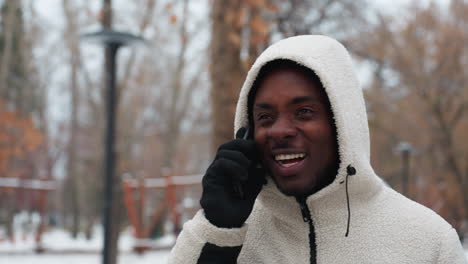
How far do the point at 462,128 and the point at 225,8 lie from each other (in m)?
17.8

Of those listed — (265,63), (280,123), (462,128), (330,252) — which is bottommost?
(462,128)

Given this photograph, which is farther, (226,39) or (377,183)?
(226,39)

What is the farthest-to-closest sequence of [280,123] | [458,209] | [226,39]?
[458,209] < [226,39] < [280,123]

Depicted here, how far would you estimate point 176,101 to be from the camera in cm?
2256

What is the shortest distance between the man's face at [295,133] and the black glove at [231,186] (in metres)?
0.06

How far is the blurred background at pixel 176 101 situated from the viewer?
19.4 feet

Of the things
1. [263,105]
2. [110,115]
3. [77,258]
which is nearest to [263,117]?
[263,105]

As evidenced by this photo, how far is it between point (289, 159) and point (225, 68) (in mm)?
4062

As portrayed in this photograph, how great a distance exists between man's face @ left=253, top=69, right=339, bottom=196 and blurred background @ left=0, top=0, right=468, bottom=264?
382 cm

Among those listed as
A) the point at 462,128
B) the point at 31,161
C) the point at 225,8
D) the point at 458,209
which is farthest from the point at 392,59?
the point at 31,161

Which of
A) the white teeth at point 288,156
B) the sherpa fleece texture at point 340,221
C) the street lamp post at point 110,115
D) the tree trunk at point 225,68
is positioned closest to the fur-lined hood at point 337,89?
the sherpa fleece texture at point 340,221

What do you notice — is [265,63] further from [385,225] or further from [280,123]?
[385,225]

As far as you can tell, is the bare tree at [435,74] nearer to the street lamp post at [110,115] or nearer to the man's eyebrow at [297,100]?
the street lamp post at [110,115]

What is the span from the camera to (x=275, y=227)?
5.04 feet
